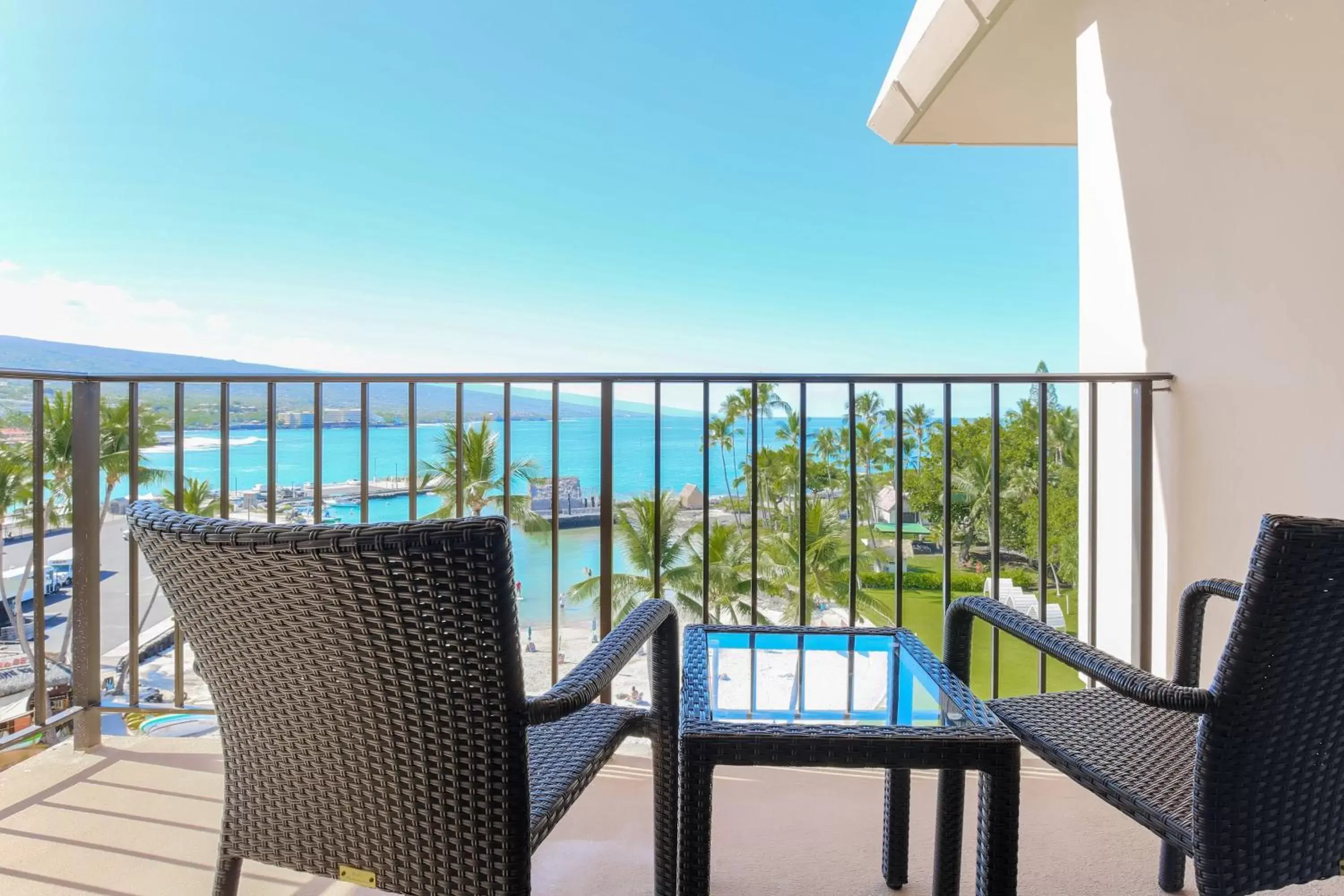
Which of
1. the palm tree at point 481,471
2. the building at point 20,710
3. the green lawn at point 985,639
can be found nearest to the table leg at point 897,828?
the building at point 20,710

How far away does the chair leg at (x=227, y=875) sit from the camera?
39.0 inches

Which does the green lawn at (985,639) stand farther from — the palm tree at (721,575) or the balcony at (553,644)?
the balcony at (553,644)

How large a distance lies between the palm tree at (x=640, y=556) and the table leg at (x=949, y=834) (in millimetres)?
14146

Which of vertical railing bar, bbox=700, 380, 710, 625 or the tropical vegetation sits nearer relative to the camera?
vertical railing bar, bbox=700, 380, 710, 625

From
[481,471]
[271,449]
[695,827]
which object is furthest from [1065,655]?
[481,471]

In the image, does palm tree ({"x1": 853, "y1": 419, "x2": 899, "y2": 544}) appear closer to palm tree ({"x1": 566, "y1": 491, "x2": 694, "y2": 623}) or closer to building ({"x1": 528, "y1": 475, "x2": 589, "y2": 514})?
palm tree ({"x1": 566, "y1": 491, "x2": 694, "y2": 623})

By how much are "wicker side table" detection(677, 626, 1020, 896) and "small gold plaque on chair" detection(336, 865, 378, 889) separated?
0.40 metres

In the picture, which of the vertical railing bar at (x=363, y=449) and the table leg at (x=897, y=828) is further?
the vertical railing bar at (x=363, y=449)

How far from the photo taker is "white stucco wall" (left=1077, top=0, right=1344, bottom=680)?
150 centimetres

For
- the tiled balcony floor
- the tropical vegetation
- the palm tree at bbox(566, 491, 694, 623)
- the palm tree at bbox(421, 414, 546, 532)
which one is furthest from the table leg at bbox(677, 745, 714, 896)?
the palm tree at bbox(566, 491, 694, 623)

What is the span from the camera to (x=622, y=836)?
5.13 feet

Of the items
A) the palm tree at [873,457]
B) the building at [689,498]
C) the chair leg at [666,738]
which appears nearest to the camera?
the chair leg at [666,738]

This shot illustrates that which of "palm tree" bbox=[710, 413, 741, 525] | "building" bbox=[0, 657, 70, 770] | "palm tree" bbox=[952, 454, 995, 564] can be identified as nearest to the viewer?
"building" bbox=[0, 657, 70, 770]

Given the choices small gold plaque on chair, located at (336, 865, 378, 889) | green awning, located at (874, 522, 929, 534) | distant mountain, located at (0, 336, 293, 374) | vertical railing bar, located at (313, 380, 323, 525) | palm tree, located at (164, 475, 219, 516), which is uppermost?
distant mountain, located at (0, 336, 293, 374)
